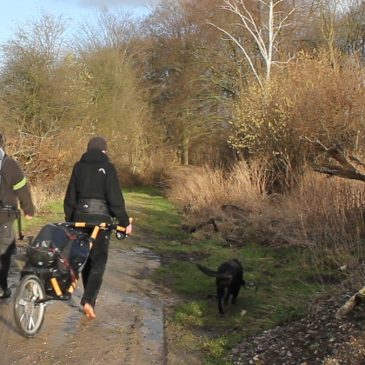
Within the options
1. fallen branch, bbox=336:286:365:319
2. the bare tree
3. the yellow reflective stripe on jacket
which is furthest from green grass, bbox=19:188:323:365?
the bare tree

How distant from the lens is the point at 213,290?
8656 millimetres

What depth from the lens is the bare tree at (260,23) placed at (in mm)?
27922

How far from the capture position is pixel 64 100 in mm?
29062

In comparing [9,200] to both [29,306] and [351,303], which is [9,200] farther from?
[351,303]

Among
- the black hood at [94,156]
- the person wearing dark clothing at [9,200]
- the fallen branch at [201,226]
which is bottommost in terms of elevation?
the fallen branch at [201,226]

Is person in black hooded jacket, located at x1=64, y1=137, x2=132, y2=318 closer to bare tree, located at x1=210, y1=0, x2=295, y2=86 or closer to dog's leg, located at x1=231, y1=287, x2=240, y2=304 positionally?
dog's leg, located at x1=231, y1=287, x2=240, y2=304

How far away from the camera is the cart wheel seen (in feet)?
18.9

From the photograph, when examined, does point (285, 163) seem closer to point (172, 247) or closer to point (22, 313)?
point (172, 247)

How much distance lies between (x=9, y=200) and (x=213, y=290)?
10.7 ft

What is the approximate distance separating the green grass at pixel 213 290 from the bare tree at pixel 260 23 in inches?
605

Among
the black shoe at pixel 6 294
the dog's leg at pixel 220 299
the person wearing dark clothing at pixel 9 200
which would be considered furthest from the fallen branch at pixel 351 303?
the black shoe at pixel 6 294

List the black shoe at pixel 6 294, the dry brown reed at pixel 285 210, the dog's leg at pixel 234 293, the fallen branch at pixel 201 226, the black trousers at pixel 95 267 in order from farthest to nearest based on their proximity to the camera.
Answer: the fallen branch at pixel 201 226 → the dry brown reed at pixel 285 210 → the dog's leg at pixel 234 293 → the black shoe at pixel 6 294 → the black trousers at pixel 95 267

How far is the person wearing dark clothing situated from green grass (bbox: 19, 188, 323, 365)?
2.11 meters

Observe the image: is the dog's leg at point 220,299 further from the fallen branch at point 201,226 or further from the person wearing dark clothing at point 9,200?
the fallen branch at point 201,226
